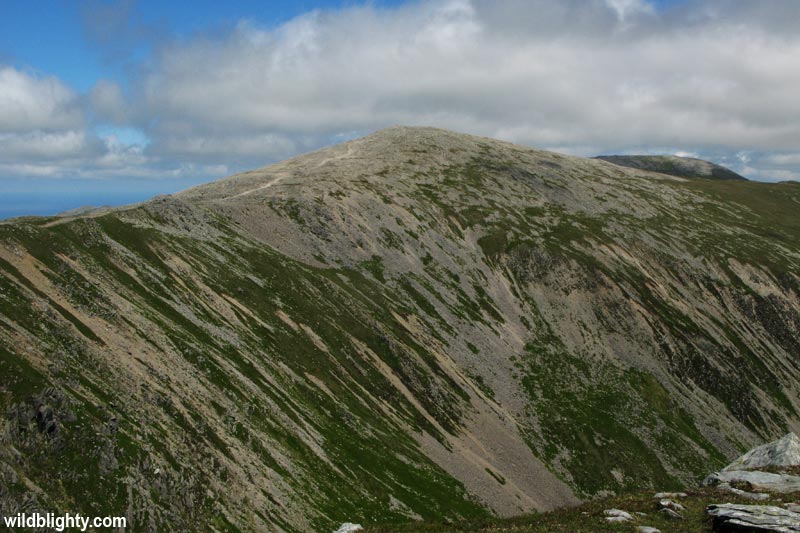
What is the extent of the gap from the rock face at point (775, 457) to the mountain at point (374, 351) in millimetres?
32919

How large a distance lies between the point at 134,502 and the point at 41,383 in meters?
11.3

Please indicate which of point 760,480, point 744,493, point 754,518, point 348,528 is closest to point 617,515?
point 754,518

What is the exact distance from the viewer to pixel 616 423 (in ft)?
305

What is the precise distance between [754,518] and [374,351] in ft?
219

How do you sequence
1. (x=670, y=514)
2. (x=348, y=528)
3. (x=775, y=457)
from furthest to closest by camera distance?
(x=775, y=457) → (x=348, y=528) → (x=670, y=514)

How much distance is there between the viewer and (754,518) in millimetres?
21844

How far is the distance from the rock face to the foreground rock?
11.6 meters

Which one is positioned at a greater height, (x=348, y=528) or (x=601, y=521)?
(x=601, y=521)

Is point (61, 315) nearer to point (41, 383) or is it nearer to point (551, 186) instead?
point (41, 383)

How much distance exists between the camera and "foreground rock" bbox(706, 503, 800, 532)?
20.9 m

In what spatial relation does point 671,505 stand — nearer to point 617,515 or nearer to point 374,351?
point 617,515

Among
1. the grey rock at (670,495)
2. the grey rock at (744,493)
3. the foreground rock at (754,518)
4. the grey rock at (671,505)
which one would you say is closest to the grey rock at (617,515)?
the grey rock at (671,505)

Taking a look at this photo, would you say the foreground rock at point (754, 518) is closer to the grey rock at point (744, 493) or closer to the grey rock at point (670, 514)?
the grey rock at point (670, 514)

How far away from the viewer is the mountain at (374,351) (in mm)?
41375
